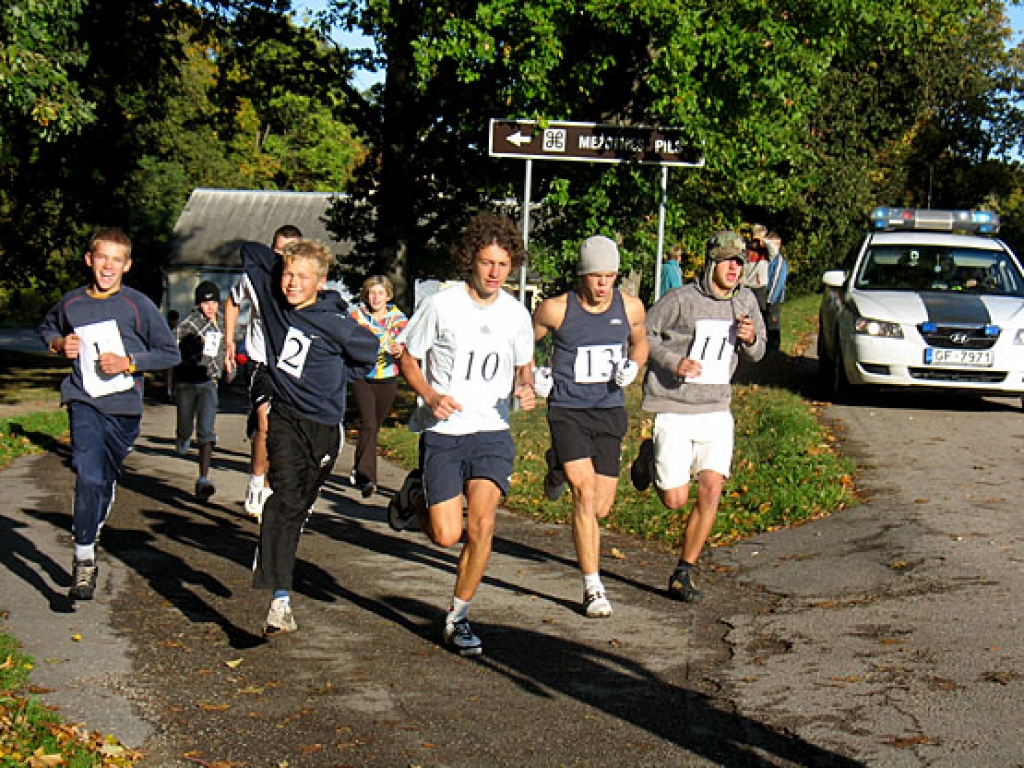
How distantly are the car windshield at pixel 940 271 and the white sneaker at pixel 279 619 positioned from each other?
9841mm

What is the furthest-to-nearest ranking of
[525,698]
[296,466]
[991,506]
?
[991,506]
[296,466]
[525,698]

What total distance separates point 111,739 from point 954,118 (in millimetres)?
63090

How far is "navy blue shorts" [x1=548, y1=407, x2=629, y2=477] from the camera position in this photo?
294 inches

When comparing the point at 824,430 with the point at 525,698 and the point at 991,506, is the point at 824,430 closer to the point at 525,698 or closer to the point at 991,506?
the point at 991,506

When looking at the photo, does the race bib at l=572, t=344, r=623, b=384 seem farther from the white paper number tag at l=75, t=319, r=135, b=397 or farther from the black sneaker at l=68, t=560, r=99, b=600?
the black sneaker at l=68, t=560, r=99, b=600

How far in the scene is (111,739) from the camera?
5.12 meters

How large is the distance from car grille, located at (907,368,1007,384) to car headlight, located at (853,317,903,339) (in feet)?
1.29

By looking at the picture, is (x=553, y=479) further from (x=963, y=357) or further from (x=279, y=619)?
(x=963, y=357)

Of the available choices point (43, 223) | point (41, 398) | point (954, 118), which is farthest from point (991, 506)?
point (954, 118)

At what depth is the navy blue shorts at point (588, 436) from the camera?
24.5 ft

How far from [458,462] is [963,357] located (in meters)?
8.47

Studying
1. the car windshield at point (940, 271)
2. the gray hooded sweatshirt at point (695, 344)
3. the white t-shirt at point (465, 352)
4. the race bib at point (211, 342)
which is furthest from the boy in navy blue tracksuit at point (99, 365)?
the car windshield at point (940, 271)

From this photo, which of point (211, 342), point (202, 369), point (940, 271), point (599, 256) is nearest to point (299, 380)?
point (599, 256)

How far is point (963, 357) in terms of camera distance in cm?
1370
